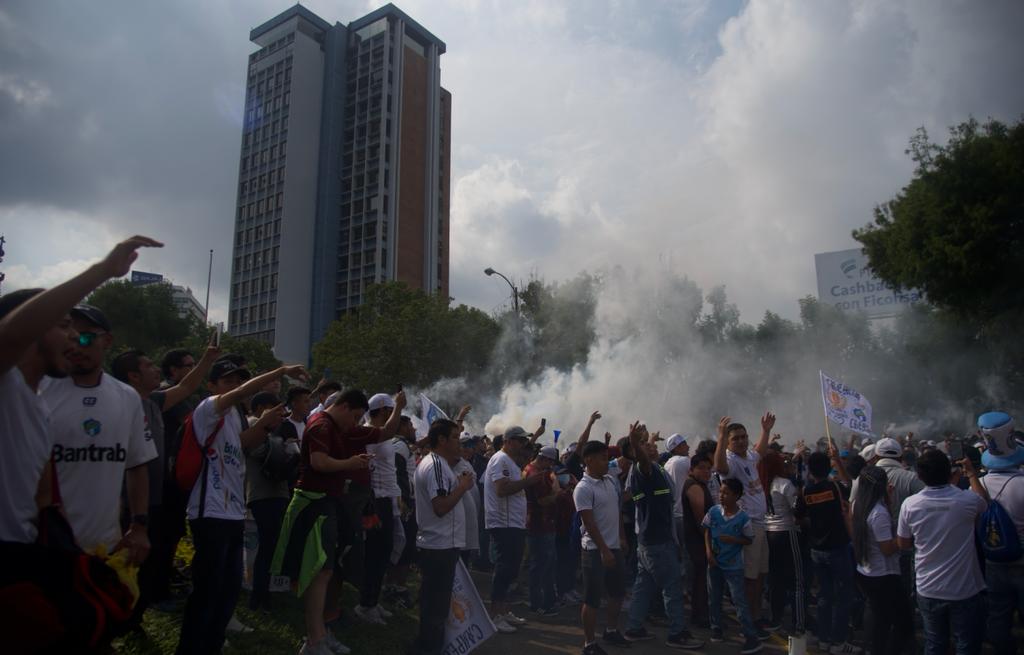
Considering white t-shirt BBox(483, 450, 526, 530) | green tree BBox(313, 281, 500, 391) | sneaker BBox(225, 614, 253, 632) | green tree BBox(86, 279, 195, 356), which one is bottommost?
sneaker BBox(225, 614, 253, 632)

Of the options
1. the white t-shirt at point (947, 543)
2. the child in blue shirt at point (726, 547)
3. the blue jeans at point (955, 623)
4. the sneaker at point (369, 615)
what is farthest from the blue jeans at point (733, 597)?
the sneaker at point (369, 615)

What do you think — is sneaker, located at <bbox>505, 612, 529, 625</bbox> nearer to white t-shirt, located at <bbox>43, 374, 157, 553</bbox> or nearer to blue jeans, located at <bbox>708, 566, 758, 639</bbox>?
blue jeans, located at <bbox>708, 566, 758, 639</bbox>

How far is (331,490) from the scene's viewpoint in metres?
5.53

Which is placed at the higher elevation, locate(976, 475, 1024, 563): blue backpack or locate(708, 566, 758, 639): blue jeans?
locate(976, 475, 1024, 563): blue backpack

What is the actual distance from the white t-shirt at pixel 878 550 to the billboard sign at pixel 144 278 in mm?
52911

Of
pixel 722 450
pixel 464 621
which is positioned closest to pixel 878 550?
pixel 722 450

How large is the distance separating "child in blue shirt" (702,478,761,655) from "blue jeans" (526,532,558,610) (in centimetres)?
198

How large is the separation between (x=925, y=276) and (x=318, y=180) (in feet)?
210

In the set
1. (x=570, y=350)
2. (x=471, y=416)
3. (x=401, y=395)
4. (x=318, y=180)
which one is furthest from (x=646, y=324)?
(x=318, y=180)

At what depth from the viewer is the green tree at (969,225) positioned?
25.5 metres

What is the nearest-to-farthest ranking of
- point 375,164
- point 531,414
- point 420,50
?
point 531,414
point 375,164
point 420,50

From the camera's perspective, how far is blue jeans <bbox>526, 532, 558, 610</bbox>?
8578 millimetres

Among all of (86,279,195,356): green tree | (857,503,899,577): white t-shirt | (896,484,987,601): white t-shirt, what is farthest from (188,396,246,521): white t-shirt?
(86,279,195,356): green tree

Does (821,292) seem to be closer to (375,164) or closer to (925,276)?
(925,276)
